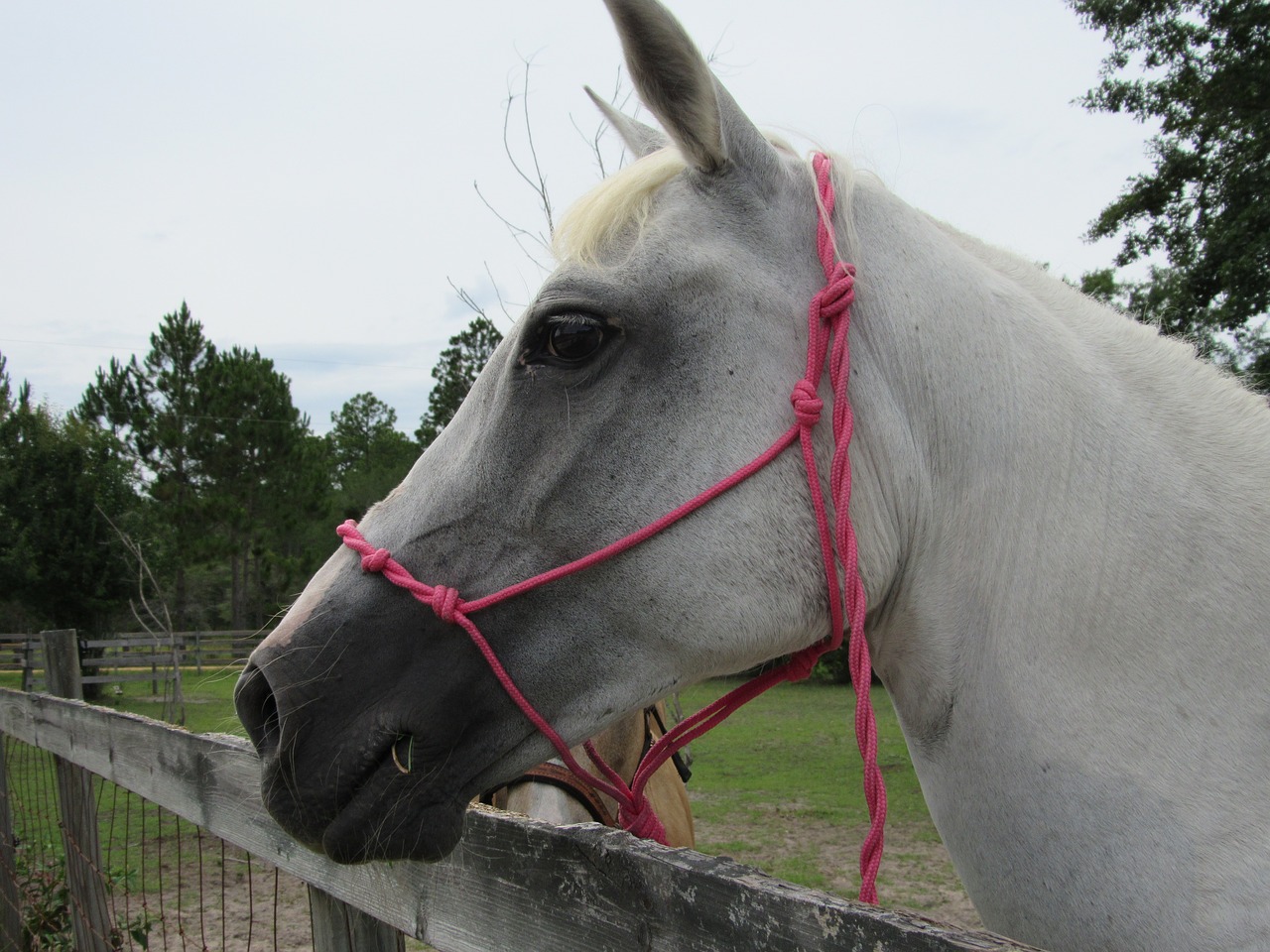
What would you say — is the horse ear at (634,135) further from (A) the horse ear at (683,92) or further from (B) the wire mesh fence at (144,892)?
(B) the wire mesh fence at (144,892)

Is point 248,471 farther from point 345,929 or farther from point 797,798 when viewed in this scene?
point 345,929

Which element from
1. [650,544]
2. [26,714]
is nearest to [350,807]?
[650,544]

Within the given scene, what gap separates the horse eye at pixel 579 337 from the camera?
1.57 meters

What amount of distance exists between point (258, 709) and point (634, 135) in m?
1.53

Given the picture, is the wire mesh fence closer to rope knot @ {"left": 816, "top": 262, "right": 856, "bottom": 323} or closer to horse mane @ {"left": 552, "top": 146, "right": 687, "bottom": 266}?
horse mane @ {"left": 552, "top": 146, "right": 687, "bottom": 266}

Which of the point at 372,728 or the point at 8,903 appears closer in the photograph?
the point at 372,728

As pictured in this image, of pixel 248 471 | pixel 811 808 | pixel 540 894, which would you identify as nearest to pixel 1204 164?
pixel 811 808

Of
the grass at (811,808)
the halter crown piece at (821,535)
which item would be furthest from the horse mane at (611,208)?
the grass at (811,808)

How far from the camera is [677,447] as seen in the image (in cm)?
152

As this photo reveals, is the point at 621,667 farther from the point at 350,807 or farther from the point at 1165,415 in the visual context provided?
the point at 1165,415

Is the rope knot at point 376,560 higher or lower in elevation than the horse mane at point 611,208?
lower

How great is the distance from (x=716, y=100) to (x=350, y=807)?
138cm

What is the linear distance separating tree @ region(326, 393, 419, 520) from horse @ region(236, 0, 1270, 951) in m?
45.4

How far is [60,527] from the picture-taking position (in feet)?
72.6
